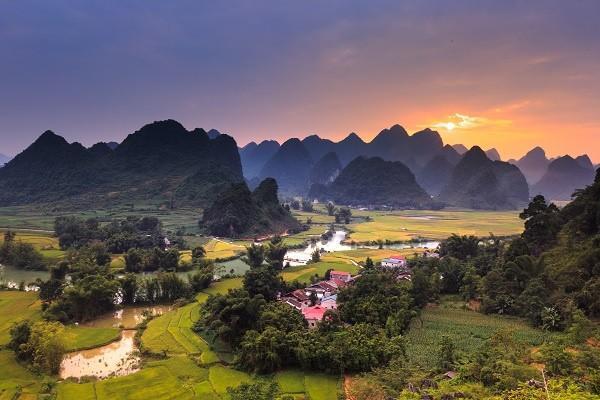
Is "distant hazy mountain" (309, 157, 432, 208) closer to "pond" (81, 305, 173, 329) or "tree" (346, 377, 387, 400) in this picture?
"pond" (81, 305, 173, 329)

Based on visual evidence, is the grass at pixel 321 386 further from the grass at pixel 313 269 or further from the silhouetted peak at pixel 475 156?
the silhouetted peak at pixel 475 156

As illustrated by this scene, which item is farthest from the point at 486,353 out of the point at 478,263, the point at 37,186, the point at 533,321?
the point at 37,186

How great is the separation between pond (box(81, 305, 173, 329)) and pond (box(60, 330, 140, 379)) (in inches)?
94.7

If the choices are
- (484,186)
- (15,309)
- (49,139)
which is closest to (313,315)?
(15,309)

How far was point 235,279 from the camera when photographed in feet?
105

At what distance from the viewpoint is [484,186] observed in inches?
4161

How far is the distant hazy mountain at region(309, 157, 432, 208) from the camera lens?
344 feet

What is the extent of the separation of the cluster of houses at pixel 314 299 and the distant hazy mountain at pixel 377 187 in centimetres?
7708

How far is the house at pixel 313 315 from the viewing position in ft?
67.4

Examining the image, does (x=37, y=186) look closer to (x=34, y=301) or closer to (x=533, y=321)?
(x=34, y=301)

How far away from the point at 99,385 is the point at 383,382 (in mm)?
9642

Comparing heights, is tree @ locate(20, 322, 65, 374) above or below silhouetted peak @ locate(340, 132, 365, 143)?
below

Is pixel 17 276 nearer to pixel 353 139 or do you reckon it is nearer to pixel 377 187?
pixel 377 187

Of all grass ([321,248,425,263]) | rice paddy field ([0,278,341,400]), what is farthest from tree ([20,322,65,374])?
grass ([321,248,425,263])
